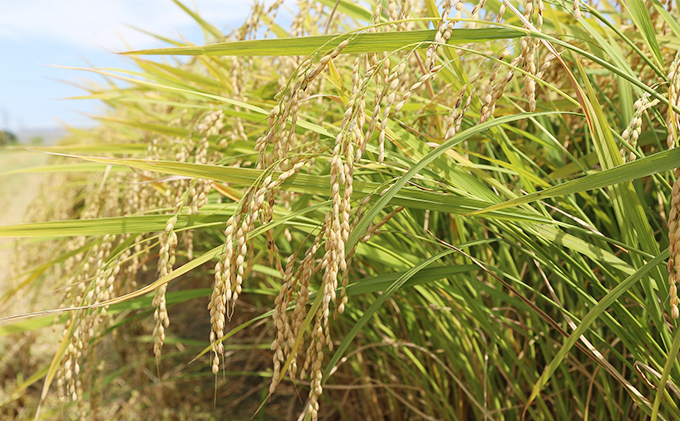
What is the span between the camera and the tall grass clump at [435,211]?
60 cm

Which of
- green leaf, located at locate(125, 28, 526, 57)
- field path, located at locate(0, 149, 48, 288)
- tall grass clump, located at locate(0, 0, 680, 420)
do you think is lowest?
field path, located at locate(0, 149, 48, 288)

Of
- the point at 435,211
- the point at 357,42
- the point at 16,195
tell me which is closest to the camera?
the point at 357,42

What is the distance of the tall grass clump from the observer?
0.60 m

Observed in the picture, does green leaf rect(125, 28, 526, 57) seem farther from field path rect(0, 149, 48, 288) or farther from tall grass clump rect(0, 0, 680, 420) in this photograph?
field path rect(0, 149, 48, 288)

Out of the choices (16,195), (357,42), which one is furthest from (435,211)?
(16,195)

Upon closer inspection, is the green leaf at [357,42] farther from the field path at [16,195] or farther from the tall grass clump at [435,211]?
the field path at [16,195]

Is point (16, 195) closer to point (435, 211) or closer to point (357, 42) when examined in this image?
point (435, 211)

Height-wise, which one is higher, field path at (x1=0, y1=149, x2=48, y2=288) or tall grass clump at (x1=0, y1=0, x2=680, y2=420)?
tall grass clump at (x1=0, y1=0, x2=680, y2=420)

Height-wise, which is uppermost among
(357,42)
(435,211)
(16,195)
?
(357,42)

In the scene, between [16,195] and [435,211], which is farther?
[16,195]

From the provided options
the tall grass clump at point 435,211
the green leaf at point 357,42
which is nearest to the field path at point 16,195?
the tall grass clump at point 435,211

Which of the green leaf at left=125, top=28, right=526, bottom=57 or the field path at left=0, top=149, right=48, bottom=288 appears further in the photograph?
the field path at left=0, top=149, right=48, bottom=288

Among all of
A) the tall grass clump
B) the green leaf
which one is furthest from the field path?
the green leaf

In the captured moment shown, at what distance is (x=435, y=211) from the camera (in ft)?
3.38
